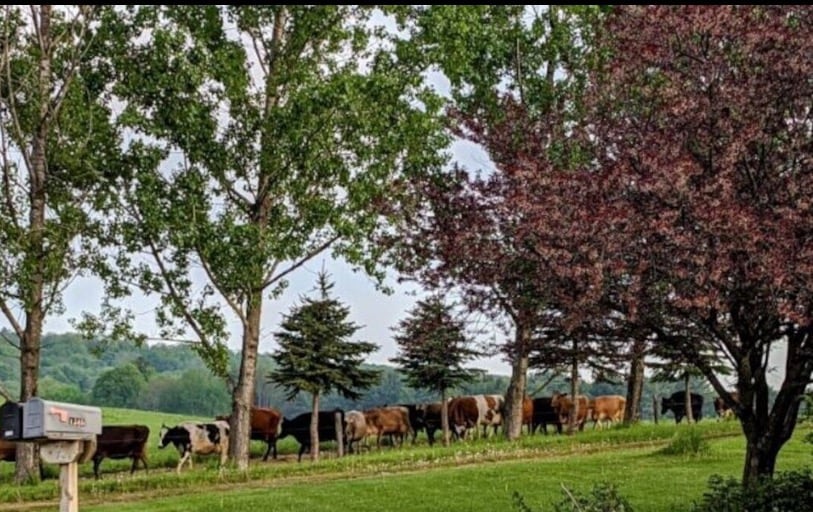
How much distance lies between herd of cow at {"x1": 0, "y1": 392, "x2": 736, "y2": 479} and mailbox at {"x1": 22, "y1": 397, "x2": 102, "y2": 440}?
11661mm

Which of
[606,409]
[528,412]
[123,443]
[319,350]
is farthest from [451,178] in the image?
[606,409]

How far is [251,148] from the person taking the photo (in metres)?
15.0

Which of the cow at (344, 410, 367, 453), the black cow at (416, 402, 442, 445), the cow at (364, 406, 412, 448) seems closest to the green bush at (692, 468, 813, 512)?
the cow at (344, 410, 367, 453)

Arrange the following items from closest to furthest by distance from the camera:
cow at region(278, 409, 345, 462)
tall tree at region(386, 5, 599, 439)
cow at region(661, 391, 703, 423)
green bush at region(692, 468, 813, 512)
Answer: green bush at region(692, 468, 813, 512) → tall tree at region(386, 5, 599, 439) → cow at region(278, 409, 345, 462) → cow at region(661, 391, 703, 423)

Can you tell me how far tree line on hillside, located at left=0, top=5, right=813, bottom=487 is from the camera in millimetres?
5590

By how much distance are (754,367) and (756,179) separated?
5.00 feet

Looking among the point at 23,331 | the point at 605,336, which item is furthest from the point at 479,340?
the point at 23,331

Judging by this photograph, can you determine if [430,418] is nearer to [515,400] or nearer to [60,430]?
[515,400]

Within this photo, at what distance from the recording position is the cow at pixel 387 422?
21297 millimetres

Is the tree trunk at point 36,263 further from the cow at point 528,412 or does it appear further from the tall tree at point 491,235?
the cow at point 528,412

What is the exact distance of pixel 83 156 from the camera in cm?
1428

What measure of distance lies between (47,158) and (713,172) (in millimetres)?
11782

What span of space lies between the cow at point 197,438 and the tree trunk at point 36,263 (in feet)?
11.7

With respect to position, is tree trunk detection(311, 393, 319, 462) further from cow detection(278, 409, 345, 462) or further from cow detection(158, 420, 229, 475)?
cow detection(158, 420, 229, 475)
